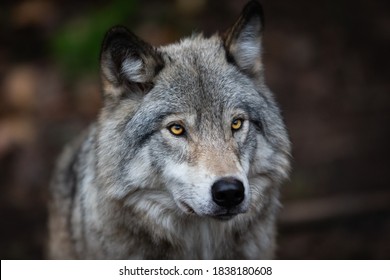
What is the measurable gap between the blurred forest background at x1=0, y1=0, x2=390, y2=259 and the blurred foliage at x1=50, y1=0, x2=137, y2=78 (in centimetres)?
2

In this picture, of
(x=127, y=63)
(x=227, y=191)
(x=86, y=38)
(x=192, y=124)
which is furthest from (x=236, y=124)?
(x=86, y=38)

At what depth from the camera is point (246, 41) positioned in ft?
17.6

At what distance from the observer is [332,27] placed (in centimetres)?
1088

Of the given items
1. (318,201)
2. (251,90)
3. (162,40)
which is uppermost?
(162,40)

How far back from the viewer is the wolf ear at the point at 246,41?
17.3 ft

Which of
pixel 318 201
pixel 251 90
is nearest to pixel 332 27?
pixel 318 201

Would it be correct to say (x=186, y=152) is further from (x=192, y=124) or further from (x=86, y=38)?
(x=86, y=38)

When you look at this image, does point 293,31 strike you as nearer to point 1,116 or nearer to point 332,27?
point 332,27

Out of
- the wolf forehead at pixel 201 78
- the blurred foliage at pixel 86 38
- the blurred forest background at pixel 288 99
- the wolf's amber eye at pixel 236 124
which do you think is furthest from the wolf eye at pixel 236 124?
the blurred foliage at pixel 86 38

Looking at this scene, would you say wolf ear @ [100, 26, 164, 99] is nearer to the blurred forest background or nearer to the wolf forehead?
the wolf forehead

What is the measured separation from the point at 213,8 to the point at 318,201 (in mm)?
4094

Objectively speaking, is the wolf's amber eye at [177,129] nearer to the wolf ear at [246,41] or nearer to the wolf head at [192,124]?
the wolf head at [192,124]

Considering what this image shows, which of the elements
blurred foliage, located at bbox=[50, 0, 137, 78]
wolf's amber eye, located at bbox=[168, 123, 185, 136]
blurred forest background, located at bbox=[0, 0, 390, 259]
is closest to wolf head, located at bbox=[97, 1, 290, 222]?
wolf's amber eye, located at bbox=[168, 123, 185, 136]

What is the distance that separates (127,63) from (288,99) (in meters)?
5.32
